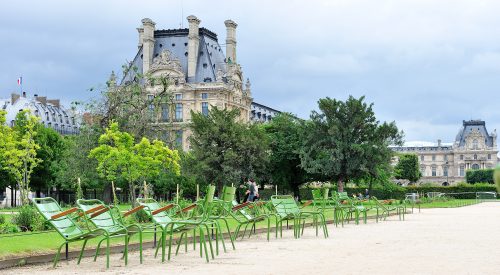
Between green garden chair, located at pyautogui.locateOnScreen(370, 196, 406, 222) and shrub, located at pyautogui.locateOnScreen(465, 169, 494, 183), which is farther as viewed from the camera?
shrub, located at pyautogui.locateOnScreen(465, 169, 494, 183)

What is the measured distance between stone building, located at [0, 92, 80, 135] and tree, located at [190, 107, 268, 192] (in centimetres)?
4555

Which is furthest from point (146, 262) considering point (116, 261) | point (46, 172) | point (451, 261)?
point (46, 172)

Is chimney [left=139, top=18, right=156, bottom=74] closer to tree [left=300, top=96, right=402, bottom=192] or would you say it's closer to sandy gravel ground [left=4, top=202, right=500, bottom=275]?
tree [left=300, top=96, right=402, bottom=192]

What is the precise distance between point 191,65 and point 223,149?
40.3 m

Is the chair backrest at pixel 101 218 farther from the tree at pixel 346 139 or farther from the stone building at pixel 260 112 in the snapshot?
the stone building at pixel 260 112

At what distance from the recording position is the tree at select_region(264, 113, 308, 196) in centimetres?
6100

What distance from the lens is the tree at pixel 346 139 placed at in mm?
57031

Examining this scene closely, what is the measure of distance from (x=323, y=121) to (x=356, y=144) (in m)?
3.80

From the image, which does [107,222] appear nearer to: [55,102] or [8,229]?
[8,229]

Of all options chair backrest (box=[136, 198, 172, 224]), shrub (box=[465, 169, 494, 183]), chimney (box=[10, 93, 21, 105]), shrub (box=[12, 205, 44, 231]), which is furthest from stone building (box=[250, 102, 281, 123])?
chair backrest (box=[136, 198, 172, 224])

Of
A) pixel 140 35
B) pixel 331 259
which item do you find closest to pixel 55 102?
pixel 140 35

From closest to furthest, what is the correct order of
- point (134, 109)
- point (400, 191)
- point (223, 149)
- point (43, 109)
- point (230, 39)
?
1. point (134, 109)
2. point (223, 149)
3. point (400, 191)
4. point (230, 39)
5. point (43, 109)

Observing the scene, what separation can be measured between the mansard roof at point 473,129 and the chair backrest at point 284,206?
516ft

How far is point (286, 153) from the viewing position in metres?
61.4
